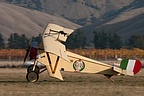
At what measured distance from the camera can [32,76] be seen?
28.6m

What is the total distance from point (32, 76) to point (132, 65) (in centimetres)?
532

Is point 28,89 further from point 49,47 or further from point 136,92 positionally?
point 136,92

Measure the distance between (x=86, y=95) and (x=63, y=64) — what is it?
699 centimetres

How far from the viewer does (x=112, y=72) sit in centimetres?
2911

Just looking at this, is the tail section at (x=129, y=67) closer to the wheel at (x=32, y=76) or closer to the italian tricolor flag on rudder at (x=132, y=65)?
the italian tricolor flag on rudder at (x=132, y=65)

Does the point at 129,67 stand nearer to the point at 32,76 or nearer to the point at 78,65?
the point at 78,65

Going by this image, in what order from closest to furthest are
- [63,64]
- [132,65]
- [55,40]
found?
[55,40] → [132,65] → [63,64]

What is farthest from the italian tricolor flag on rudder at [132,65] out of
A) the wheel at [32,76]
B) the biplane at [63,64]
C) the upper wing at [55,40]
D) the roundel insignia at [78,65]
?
the wheel at [32,76]

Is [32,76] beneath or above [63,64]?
beneath

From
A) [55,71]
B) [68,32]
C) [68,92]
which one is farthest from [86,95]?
[68,32]

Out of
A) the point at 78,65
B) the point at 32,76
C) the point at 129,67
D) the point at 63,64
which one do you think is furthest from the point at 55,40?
the point at 129,67

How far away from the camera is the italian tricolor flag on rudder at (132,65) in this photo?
93.5 ft

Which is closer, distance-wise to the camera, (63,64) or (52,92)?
(52,92)

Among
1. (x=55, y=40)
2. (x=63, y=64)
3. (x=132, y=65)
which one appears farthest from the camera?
(x=63, y=64)
